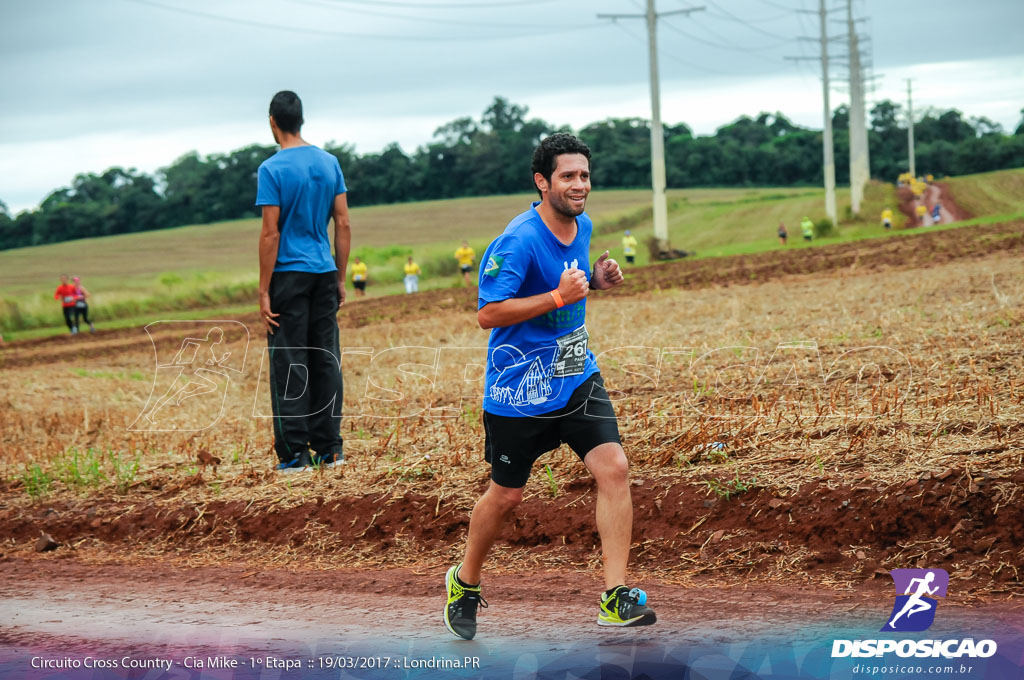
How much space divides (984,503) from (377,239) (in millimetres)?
68219

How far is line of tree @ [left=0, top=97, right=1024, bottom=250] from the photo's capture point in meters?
93.9

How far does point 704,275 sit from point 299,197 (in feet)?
65.5

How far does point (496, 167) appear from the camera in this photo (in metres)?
112

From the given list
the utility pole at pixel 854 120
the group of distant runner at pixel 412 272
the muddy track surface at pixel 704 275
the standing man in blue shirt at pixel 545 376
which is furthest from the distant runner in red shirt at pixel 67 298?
the utility pole at pixel 854 120

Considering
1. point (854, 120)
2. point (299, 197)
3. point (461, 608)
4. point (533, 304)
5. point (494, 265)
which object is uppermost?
point (854, 120)

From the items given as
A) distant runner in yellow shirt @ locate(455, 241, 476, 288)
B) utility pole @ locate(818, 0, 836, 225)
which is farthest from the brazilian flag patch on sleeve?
utility pole @ locate(818, 0, 836, 225)

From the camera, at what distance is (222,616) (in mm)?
5195

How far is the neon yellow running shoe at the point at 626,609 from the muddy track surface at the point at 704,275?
1811cm

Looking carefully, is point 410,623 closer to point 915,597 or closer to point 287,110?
point 915,597

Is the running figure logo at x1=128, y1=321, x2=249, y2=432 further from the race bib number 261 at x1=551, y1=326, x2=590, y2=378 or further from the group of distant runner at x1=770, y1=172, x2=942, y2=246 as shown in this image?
the group of distant runner at x1=770, y1=172, x2=942, y2=246

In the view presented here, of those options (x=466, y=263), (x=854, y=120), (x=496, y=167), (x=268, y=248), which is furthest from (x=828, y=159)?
→ (x=496, y=167)

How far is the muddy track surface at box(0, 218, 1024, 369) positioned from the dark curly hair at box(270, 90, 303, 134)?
14972 millimetres

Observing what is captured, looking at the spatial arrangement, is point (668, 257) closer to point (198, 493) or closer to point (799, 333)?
point (799, 333)

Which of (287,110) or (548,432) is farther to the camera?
→ (287,110)
